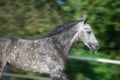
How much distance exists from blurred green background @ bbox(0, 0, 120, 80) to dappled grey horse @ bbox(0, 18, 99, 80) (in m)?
1.54

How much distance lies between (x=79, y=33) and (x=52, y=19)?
2.67 m

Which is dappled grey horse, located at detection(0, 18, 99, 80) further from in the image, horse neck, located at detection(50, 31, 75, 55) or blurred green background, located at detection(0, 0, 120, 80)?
blurred green background, located at detection(0, 0, 120, 80)

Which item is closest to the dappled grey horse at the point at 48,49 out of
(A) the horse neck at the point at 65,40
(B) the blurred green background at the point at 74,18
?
(A) the horse neck at the point at 65,40

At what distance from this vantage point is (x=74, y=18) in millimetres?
7535

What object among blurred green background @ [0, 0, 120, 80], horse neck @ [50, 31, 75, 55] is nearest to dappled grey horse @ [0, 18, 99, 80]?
horse neck @ [50, 31, 75, 55]

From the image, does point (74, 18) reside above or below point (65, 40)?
below

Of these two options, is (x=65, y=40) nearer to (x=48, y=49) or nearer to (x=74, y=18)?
(x=48, y=49)

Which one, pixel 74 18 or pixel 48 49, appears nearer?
pixel 48 49

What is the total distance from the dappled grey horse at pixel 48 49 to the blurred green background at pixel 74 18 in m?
1.54

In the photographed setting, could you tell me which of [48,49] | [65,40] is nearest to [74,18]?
[65,40]

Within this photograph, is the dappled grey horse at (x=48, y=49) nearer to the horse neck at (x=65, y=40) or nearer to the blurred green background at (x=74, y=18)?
the horse neck at (x=65, y=40)

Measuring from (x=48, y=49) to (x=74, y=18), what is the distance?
2.23 meters

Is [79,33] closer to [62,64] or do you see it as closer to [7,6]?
→ [62,64]

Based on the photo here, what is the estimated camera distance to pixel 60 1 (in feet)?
27.0
